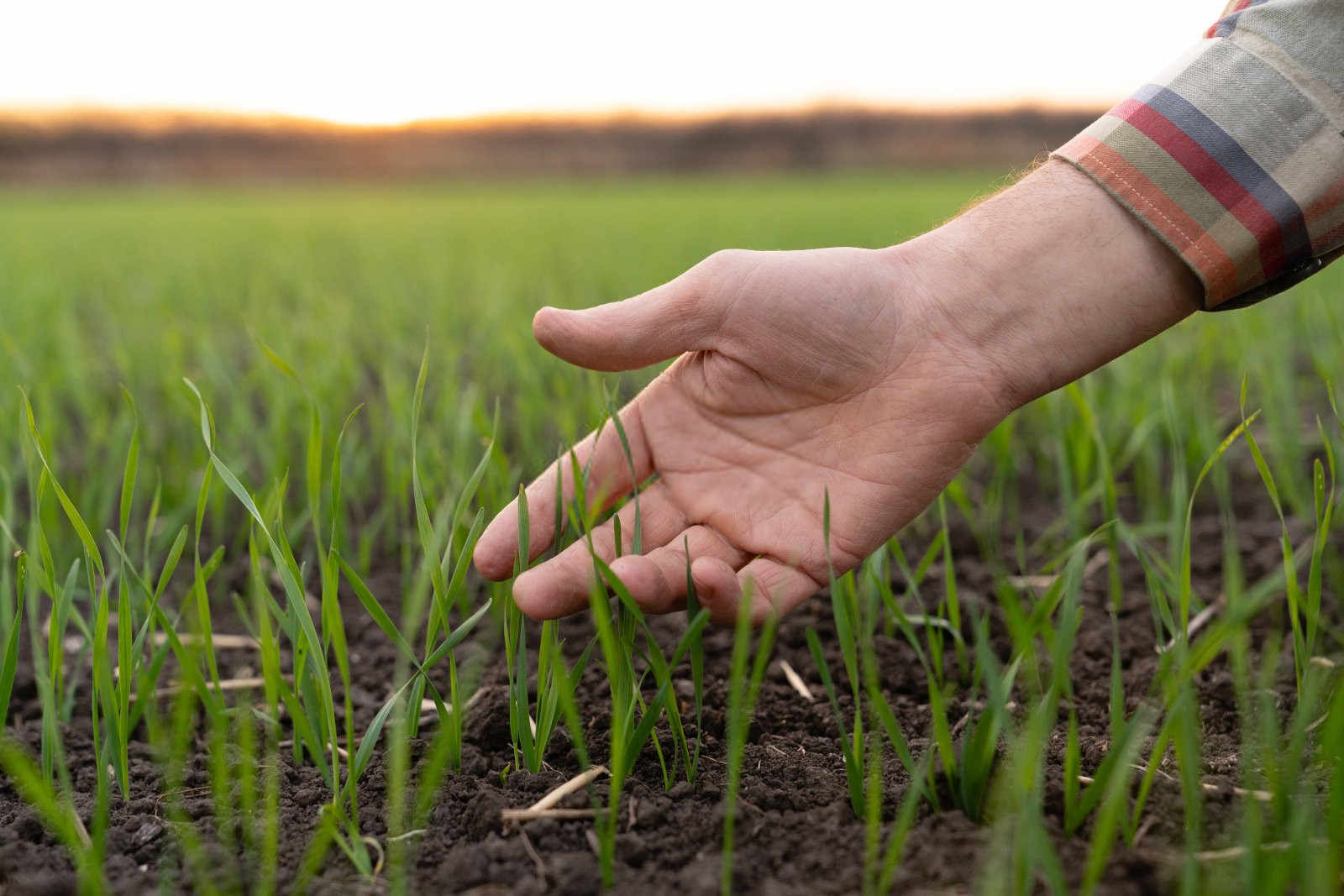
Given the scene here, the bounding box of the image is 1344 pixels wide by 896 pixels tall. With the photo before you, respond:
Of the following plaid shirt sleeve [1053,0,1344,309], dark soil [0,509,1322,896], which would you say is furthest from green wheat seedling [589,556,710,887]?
plaid shirt sleeve [1053,0,1344,309]

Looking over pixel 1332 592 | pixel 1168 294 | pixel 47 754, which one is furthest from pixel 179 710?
pixel 1332 592

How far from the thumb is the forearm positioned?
0.30m

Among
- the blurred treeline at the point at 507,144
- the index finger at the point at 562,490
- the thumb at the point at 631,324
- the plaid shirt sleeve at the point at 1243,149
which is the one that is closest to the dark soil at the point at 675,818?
the index finger at the point at 562,490

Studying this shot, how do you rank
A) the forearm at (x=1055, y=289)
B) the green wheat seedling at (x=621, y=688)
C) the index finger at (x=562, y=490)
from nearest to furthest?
1. the green wheat seedling at (x=621, y=688)
2. the index finger at (x=562, y=490)
3. the forearm at (x=1055, y=289)

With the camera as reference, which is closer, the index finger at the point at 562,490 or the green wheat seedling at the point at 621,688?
the green wheat seedling at the point at 621,688

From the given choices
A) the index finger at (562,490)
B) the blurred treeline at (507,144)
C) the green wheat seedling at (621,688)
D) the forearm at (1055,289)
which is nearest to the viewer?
the green wheat seedling at (621,688)

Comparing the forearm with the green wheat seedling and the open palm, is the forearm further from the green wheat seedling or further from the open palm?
the green wheat seedling

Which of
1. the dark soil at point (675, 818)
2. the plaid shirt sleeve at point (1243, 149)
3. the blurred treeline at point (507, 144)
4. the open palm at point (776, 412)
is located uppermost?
the blurred treeline at point (507, 144)

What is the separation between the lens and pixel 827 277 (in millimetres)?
1162

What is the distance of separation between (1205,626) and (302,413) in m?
1.55

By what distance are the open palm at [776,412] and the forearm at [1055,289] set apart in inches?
1.3

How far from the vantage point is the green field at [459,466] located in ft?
2.57

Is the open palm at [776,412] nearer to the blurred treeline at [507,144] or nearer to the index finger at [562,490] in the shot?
the index finger at [562,490]

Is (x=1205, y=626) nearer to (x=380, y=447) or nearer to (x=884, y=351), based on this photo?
(x=884, y=351)
